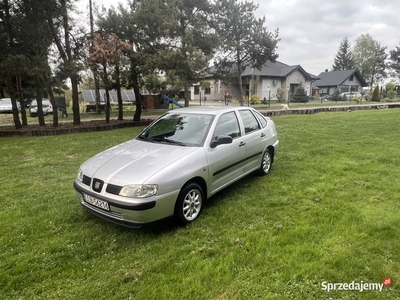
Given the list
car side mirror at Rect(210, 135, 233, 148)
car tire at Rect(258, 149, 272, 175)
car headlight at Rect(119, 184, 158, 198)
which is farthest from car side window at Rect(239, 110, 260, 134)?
car headlight at Rect(119, 184, 158, 198)

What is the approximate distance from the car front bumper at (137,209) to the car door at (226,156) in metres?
0.81

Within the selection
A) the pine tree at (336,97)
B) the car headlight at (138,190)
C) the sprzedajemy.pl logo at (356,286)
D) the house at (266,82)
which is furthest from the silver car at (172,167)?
the pine tree at (336,97)

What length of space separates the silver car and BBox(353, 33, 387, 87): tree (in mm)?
60200

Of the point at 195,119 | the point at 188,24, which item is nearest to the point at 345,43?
the point at 188,24

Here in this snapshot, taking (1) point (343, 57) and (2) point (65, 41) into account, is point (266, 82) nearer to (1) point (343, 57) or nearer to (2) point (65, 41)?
(2) point (65, 41)

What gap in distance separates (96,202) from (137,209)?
594 millimetres

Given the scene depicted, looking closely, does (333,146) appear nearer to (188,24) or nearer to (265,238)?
(265,238)

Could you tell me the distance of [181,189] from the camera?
322 centimetres

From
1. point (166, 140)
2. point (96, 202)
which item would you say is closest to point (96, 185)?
point (96, 202)

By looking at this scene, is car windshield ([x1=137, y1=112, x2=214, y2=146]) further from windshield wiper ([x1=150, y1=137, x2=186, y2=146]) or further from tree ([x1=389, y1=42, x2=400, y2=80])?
tree ([x1=389, y1=42, x2=400, y2=80])

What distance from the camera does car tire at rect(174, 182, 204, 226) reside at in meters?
3.22

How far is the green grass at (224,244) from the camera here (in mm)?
2355

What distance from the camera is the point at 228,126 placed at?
4.33 meters

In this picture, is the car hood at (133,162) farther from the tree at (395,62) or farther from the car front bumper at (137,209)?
the tree at (395,62)
